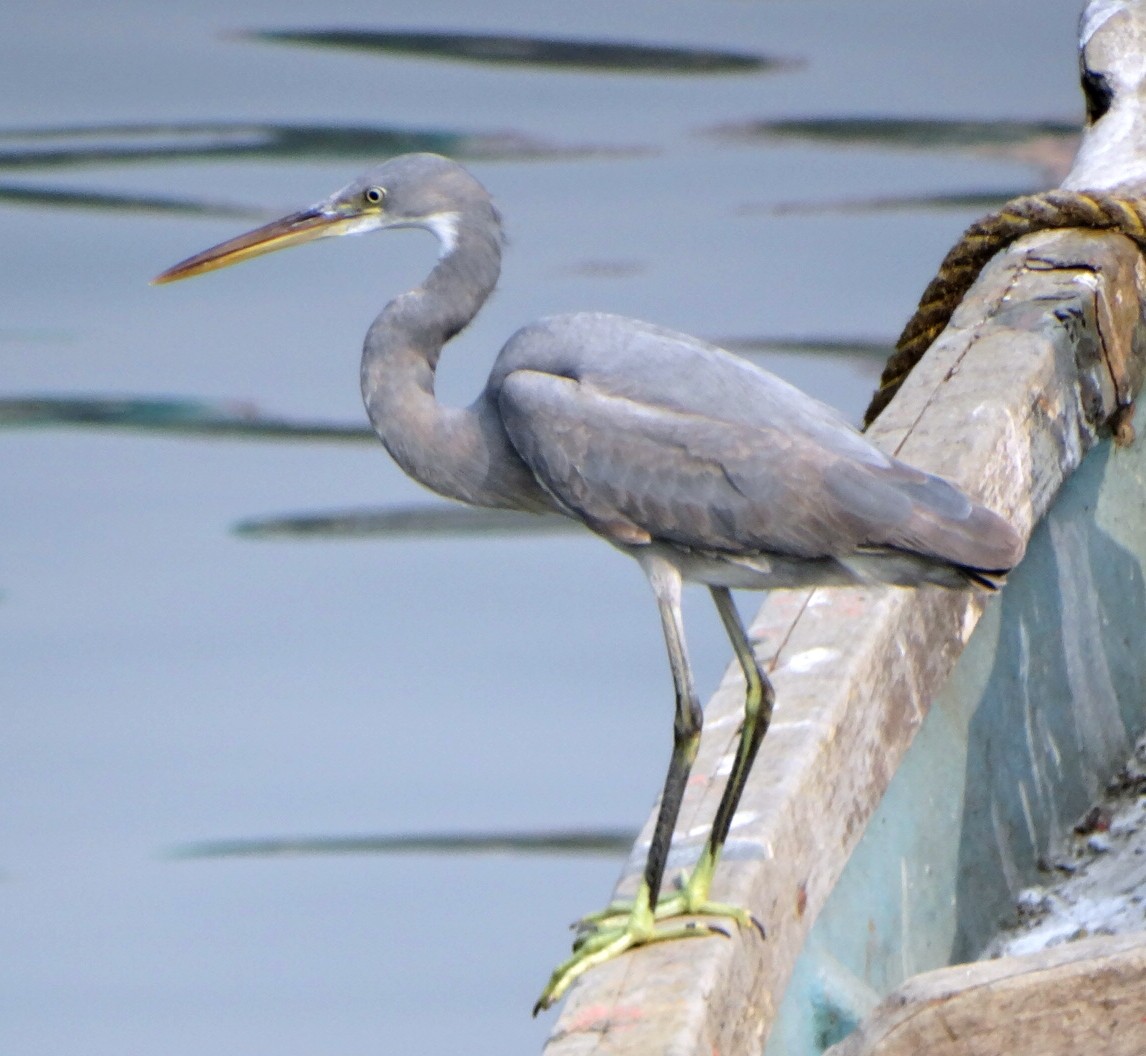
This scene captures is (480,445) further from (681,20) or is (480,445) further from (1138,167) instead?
(681,20)

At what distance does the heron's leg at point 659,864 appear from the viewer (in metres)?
1.87

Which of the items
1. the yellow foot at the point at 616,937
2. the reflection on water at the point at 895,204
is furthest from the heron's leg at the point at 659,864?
the reflection on water at the point at 895,204

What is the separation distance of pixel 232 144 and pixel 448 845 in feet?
10.00

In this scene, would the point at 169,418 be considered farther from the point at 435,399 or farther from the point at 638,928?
the point at 638,928

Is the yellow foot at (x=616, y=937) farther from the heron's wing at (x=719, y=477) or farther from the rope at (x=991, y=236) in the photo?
the rope at (x=991, y=236)

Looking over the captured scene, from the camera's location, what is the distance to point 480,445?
231cm

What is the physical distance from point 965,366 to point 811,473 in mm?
708

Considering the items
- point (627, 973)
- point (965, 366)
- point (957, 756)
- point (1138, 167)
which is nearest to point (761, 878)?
point (627, 973)

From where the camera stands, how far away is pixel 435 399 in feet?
7.87

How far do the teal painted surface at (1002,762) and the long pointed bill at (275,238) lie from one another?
3.40 ft

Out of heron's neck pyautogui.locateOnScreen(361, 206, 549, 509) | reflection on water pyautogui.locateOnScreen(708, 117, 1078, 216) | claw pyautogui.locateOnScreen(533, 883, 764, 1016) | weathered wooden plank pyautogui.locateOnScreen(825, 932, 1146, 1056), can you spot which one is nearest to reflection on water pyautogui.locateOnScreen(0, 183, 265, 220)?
reflection on water pyautogui.locateOnScreen(708, 117, 1078, 216)

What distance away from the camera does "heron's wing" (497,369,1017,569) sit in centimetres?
208

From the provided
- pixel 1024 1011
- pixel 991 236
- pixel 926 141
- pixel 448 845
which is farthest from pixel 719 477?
pixel 926 141

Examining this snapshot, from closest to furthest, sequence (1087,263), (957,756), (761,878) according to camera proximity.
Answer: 1. (761,878)
2. (957,756)
3. (1087,263)
